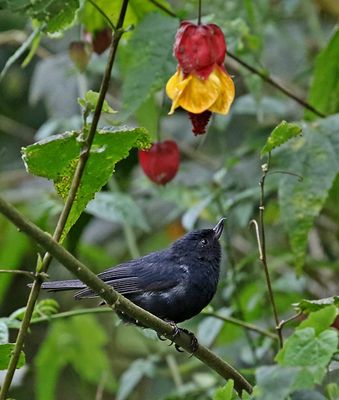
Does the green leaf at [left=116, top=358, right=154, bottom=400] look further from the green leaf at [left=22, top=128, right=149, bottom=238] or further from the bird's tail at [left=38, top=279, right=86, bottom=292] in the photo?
the green leaf at [left=22, top=128, right=149, bottom=238]

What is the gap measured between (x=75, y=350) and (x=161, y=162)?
1645 millimetres

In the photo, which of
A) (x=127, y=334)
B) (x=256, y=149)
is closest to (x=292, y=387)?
(x=256, y=149)

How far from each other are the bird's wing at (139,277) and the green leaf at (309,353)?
5.02 feet

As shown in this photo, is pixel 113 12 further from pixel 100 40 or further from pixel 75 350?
pixel 75 350

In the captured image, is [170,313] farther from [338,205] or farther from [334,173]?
[338,205]

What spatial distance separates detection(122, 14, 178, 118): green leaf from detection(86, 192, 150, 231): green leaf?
2.64ft

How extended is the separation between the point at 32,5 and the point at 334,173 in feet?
3.58

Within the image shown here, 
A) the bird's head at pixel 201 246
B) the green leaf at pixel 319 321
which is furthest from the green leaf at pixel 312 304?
the bird's head at pixel 201 246

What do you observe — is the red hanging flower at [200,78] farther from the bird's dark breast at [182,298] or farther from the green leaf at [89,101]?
the bird's dark breast at [182,298]

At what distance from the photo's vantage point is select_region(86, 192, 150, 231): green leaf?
3545 millimetres

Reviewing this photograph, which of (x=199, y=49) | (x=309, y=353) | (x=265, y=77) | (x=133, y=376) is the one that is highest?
(x=265, y=77)

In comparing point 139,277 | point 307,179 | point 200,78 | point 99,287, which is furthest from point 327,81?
point 99,287

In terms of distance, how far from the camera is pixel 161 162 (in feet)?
10.0

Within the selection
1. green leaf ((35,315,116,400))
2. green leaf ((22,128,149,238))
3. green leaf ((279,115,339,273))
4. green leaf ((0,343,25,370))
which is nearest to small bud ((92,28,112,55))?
green leaf ((279,115,339,273))
